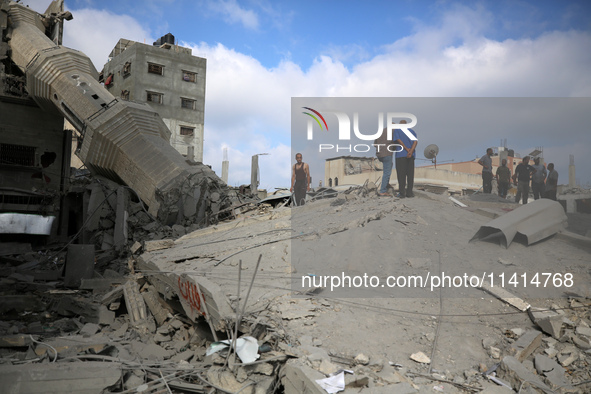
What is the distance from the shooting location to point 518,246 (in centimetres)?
633

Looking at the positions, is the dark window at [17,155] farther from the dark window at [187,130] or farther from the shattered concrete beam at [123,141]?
the dark window at [187,130]

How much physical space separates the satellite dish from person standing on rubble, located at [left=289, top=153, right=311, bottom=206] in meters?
3.70

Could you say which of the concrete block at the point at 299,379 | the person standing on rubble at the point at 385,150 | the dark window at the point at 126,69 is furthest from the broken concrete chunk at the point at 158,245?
the dark window at the point at 126,69

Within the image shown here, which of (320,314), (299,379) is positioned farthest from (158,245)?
(299,379)

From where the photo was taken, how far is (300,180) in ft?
37.7

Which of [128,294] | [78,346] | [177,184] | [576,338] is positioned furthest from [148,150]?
[576,338]

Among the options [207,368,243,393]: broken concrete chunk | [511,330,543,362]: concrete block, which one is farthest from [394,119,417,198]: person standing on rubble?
[207,368,243,393]: broken concrete chunk

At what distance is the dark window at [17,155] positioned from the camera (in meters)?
18.0

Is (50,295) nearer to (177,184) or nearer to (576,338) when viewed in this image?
(177,184)

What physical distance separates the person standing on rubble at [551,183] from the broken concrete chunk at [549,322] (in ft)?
8.43

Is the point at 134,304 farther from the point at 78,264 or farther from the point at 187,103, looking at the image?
the point at 187,103

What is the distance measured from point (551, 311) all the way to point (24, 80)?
831 inches

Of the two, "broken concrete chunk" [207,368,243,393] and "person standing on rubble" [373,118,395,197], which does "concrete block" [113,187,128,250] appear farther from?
"broken concrete chunk" [207,368,243,393]

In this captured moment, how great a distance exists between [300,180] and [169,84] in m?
21.1
